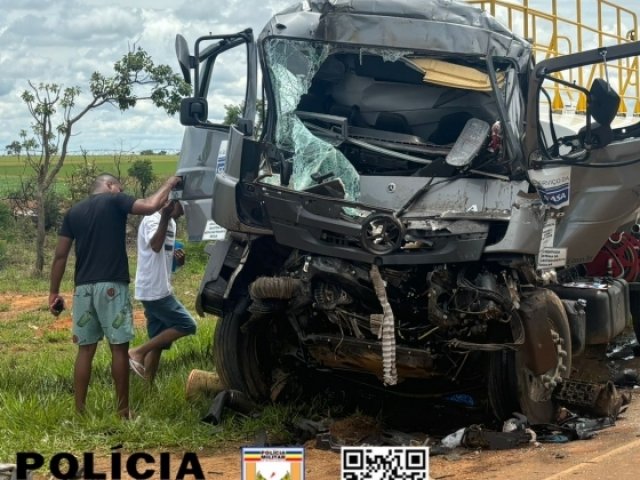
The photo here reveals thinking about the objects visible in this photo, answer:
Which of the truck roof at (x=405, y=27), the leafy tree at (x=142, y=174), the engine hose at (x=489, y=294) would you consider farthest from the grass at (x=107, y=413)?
the leafy tree at (x=142, y=174)

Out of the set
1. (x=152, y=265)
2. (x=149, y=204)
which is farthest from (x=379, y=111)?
(x=152, y=265)

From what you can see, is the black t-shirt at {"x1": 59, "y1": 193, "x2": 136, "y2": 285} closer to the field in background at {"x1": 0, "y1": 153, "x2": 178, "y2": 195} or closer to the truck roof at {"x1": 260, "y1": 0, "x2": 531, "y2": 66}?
the truck roof at {"x1": 260, "y1": 0, "x2": 531, "y2": 66}

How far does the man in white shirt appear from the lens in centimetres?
803

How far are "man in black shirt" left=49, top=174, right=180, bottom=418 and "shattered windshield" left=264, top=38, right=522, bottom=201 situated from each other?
115 cm

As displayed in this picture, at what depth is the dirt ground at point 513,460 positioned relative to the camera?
552 centimetres

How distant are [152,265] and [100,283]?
42.0 inches

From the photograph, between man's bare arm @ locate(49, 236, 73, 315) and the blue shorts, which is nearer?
man's bare arm @ locate(49, 236, 73, 315)

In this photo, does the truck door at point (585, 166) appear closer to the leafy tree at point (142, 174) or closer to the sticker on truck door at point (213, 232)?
the sticker on truck door at point (213, 232)

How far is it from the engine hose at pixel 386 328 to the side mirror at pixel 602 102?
175cm

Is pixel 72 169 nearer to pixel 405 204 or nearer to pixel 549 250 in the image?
pixel 405 204

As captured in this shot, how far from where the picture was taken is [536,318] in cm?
A: 643

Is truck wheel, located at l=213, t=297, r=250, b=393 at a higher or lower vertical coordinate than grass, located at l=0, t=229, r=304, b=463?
higher

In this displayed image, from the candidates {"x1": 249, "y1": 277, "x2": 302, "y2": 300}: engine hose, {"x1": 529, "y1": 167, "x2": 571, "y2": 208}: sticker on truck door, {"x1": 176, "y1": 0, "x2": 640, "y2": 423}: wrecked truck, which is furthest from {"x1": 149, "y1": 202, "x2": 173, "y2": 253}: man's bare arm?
{"x1": 529, "y1": 167, "x2": 571, "y2": 208}: sticker on truck door

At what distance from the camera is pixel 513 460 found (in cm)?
602
